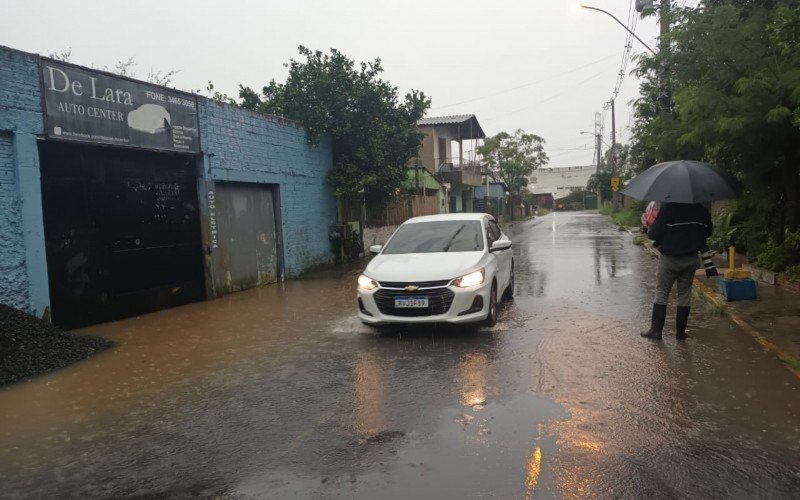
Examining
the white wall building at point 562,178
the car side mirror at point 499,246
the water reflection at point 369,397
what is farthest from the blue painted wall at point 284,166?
the white wall building at point 562,178

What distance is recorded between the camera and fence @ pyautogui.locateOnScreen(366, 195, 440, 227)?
832 inches

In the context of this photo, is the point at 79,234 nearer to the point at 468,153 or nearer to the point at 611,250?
the point at 611,250

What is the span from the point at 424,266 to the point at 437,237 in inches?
47.3

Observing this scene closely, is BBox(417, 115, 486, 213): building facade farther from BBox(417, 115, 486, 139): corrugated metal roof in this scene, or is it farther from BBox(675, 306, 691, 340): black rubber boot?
BBox(675, 306, 691, 340): black rubber boot

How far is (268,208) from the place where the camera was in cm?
1466

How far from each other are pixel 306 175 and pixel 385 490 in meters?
13.5

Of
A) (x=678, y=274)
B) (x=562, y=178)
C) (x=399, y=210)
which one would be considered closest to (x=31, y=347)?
(x=678, y=274)

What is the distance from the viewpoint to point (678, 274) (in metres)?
6.90

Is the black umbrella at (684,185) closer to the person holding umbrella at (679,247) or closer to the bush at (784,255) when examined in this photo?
the person holding umbrella at (679,247)

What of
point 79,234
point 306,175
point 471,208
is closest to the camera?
point 79,234

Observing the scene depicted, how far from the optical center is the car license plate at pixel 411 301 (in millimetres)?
7219

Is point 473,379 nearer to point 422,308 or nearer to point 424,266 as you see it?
point 422,308

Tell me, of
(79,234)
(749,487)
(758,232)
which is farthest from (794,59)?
(79,234)

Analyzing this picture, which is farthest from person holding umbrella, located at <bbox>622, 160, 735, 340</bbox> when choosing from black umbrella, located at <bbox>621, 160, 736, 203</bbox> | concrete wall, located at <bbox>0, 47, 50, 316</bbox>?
concrete wall, located at <bbox>0, 47, 50, 316</bbox>
